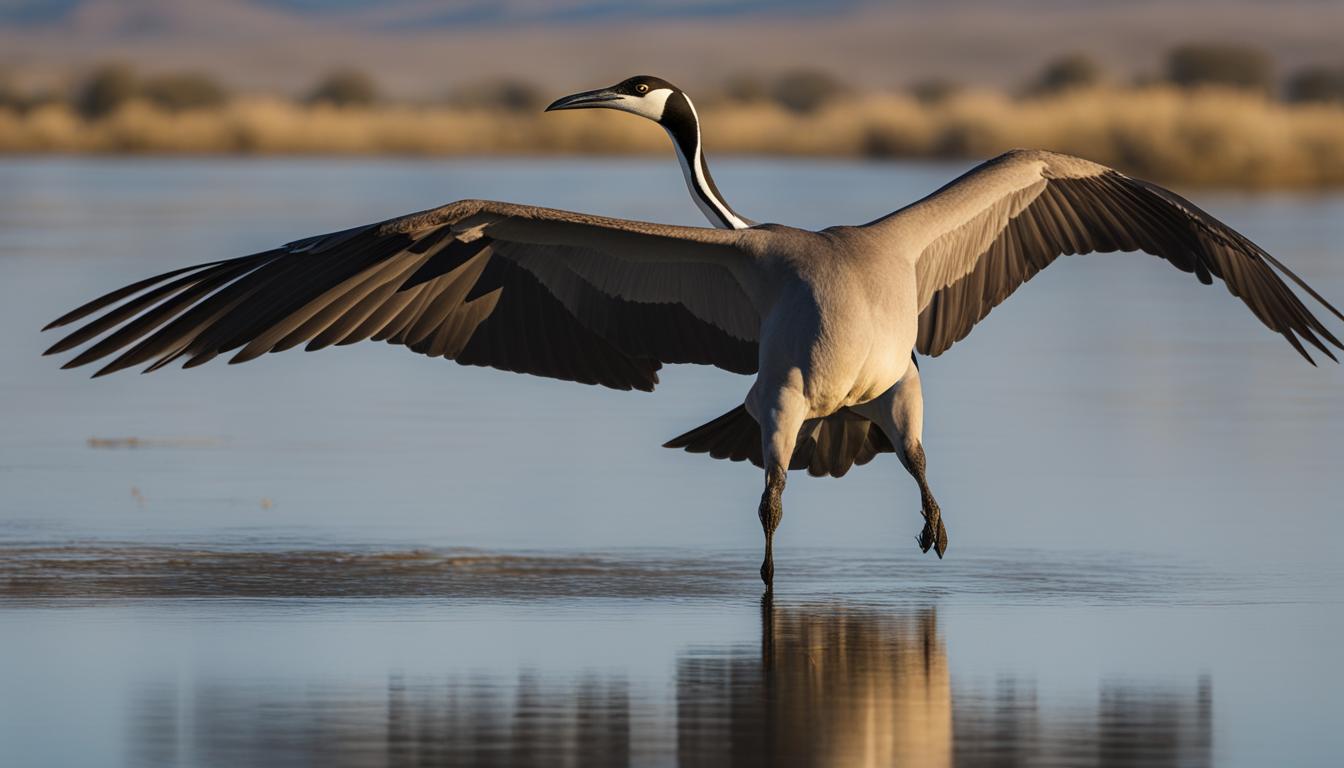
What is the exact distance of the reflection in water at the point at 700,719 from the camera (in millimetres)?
6375

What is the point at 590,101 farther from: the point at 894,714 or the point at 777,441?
the point at 894,714

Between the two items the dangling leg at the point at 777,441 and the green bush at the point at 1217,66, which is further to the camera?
the green bush at the point at 1217,66

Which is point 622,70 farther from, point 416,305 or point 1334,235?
point 416,305

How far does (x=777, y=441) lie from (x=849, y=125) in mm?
39518

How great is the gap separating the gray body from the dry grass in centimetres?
2518

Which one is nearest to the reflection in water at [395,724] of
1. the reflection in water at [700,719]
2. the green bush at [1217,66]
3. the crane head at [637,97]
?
the reflection in water at [700,719]

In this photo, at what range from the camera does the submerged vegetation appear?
116ft

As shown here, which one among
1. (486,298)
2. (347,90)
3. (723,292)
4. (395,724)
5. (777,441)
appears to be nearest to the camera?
(395,724)

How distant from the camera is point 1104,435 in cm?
1248

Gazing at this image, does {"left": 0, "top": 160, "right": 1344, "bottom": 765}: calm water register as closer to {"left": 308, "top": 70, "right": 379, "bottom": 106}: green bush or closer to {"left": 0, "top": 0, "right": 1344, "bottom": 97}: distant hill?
{"left": 308, "top": 70, "right": 379, "bottom": 106}: green bush

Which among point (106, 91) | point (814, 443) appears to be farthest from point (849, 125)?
point (814, 443)

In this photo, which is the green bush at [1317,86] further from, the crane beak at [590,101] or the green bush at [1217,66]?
the crane beak at [590,101]

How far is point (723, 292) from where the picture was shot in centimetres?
961

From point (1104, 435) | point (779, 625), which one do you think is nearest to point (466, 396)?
point (1104, 435)
